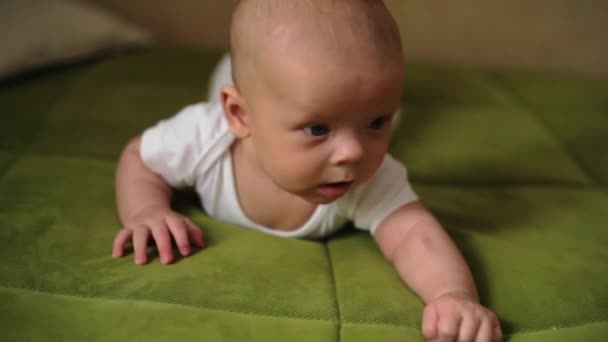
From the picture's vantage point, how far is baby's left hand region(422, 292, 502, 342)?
668 mm

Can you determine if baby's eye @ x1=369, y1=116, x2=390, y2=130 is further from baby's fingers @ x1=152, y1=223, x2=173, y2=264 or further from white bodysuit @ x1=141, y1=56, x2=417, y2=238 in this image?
baby's fingers @ x1=152, y1=223, x2=173, y2=264

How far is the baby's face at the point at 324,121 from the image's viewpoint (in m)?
0.67

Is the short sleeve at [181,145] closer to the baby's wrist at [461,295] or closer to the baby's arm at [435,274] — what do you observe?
the baby's arm at [435,274]

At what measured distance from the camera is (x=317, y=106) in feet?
2.21

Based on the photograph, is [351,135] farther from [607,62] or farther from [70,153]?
[607,62]

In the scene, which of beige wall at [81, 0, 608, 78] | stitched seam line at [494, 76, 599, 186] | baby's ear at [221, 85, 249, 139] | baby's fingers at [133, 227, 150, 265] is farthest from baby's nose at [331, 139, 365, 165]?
beige wall at [81, 0, 608, 78]

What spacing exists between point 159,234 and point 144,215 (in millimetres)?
51

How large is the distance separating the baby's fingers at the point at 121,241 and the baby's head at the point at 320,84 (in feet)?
0.63

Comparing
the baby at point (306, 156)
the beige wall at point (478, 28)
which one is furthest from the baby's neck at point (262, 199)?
the beige wall at point (478, 28)

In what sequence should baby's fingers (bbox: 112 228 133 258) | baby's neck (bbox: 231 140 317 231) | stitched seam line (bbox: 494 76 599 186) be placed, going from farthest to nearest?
1. stitched seam line (bbox: 494 76 599 186)
2. baby's neck (bbox: 231 140 317 231)
3. baby's fingers (bbox: 112 228 133 258)

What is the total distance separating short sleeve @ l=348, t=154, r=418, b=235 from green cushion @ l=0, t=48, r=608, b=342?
4 centimetres

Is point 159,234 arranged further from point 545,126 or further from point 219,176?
point 545,126

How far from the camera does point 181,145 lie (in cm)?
88

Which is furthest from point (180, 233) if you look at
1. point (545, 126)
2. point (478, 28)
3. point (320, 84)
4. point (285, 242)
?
point (478, 28)
